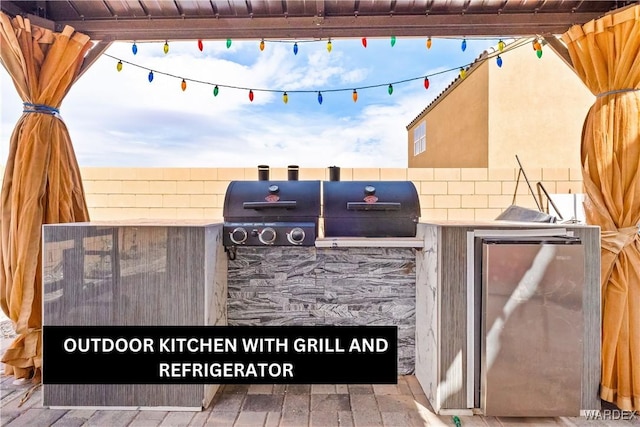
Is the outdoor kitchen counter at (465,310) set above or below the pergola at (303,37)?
below

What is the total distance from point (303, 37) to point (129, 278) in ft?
7.30

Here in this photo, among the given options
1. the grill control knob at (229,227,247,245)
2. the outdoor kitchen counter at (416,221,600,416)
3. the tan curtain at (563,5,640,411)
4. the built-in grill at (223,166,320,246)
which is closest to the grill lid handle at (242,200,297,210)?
the built-in grill at (223,166,320,246)

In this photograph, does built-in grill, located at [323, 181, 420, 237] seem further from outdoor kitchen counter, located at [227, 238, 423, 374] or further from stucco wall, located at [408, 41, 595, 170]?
stucco wall, located at [408, 41, 595, 170]

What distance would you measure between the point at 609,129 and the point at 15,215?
4.14 metres

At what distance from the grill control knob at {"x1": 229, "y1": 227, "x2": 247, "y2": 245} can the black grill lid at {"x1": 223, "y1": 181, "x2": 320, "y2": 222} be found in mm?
191

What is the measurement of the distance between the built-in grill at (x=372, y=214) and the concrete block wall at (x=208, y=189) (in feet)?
4.67

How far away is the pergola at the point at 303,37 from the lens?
7.40ft

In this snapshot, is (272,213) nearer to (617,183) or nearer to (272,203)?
(272,203)

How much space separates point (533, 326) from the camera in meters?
2.07

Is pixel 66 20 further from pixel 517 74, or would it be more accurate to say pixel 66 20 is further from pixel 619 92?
pixel 517 74

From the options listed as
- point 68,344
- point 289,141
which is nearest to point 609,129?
point 289,141

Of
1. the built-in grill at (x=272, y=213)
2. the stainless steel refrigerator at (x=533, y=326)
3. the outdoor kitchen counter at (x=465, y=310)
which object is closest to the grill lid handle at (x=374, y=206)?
the built-in grill at (x=272, y=213)

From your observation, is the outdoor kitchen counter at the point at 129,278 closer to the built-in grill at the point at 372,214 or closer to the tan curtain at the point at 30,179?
the tan curtain at the point at 30,179

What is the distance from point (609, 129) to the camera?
2330 mm
